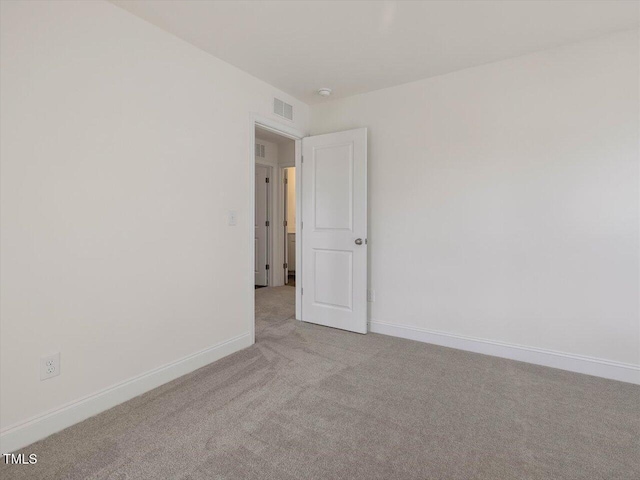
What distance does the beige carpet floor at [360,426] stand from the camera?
60.6 inches

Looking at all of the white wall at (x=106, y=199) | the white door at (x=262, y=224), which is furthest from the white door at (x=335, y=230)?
the white door at (x=262, y=224)

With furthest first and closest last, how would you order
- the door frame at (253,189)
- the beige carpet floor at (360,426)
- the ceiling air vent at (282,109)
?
1. the ceiling air vent at (282,109)
2. the door frame at (253,189)
3. the beige carpet floor at (360,426)

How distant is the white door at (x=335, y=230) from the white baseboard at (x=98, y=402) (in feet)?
3.92

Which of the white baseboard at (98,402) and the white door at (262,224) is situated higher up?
the white door at (262,224)

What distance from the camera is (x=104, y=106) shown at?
6.62 ft

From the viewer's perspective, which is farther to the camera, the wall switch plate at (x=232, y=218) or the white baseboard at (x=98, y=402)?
the wall switch plate at (x=232, y=218)

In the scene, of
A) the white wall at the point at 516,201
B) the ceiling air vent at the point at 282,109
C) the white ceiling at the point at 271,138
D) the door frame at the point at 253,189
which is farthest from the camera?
the white ceiling at the point at 271,138

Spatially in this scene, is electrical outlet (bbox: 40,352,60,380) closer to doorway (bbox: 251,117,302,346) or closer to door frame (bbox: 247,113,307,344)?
door frame (bbox: 247,113,307,344)

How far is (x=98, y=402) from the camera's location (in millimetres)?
2000

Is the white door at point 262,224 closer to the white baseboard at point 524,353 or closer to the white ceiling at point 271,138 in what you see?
the white ceiling at point 271,138

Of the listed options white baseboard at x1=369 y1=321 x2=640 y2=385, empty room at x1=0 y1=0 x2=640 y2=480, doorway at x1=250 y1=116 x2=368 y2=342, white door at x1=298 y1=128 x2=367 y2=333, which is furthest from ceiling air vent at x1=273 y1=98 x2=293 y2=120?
white baseboard at x1=369 y1=321 x2=640 y2=385

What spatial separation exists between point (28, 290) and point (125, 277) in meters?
0.50

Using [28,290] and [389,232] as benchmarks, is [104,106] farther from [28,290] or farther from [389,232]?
[389,232]

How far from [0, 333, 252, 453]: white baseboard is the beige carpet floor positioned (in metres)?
0.05
